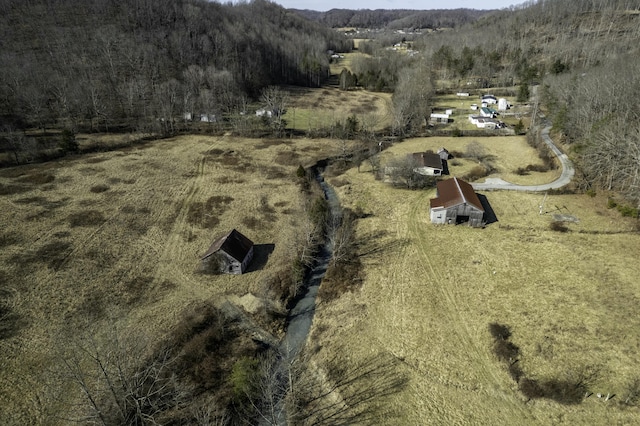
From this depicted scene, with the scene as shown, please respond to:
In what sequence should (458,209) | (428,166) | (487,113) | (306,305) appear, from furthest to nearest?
1. (487,113)
2. (428,166)
3. (458,209)
4. (306,305)

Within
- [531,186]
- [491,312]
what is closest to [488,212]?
[531,186]

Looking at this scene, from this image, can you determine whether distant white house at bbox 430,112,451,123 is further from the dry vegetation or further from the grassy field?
the dry vegetation

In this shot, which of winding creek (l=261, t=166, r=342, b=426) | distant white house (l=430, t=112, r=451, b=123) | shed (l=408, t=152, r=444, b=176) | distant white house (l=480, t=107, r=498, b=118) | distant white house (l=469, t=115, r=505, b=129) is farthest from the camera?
distant white house (l=480, t=107, r=498, b=118)

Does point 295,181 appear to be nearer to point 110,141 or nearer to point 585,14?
point 110,141

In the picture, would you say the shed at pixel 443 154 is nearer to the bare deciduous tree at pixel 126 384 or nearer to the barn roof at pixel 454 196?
the barn roof at pixel 454 196

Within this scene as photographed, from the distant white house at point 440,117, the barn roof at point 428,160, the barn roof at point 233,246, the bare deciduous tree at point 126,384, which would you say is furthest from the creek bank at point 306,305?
the distant white house at point 440,117

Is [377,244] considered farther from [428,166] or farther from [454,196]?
[428,166]

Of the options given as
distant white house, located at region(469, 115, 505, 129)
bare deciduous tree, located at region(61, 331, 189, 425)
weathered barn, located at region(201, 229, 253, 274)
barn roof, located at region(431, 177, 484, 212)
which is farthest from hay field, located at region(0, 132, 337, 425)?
distant white house, located at region(469, 115, 505, 129)
